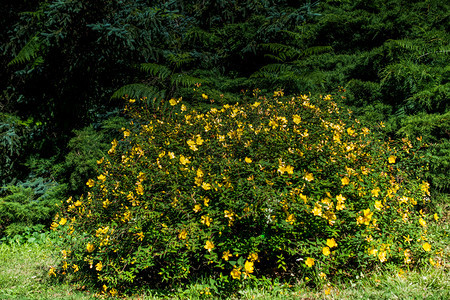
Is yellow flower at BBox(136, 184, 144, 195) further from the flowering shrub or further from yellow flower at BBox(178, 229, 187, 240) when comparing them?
yellow flower at BBox(178, 229, 187, 240)

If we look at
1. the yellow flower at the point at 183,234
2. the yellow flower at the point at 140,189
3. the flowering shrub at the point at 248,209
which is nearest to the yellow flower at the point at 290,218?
the flowering shrub at the point at 248,209

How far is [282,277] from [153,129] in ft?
5.65

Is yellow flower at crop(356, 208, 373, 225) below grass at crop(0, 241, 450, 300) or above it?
above

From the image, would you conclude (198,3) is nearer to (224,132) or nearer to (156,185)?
(224,132)

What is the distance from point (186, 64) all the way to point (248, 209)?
3399mm

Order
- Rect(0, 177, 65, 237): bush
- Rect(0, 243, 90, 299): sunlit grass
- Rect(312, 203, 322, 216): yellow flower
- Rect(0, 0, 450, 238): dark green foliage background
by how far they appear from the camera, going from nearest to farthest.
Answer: Rect(312, 203, 322, 216): yellow flower
Rect(0, 243, 90, 299): sunlit grass
Rect(0, 0, 450, 238): dark green foliage background
Rect(0, 177, 65, 237): bush

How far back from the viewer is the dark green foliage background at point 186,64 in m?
3.91

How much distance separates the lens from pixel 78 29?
436cm

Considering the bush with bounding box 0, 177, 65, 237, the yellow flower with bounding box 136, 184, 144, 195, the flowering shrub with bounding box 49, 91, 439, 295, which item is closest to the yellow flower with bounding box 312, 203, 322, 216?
the flowering shrub with bounding box 49, 91, 439, 295

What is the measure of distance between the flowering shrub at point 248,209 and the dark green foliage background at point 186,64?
3.98ft

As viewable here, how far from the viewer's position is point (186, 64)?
489 centimetres

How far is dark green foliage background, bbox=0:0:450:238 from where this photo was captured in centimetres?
391

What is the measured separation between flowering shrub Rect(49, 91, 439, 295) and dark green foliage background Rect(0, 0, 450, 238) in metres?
1.21

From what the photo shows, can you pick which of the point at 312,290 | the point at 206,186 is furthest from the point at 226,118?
the point at 312,290
